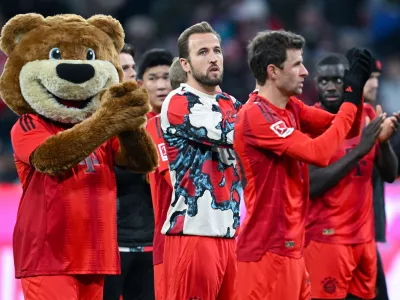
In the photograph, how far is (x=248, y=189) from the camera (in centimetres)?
520

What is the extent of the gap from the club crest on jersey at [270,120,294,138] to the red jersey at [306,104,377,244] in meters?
1.49

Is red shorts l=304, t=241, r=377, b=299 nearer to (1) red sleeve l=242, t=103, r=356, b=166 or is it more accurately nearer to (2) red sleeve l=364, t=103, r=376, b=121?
(2) red sleeve l=364, t=103, r=376, b=121

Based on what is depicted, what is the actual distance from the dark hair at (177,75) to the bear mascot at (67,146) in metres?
1.17

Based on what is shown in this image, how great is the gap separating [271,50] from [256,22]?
313 inches

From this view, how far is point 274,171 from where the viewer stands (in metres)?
5.13

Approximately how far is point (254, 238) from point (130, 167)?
764 mm

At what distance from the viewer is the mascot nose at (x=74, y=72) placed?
488cm

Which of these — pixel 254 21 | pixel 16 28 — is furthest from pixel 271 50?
pixel 254 21

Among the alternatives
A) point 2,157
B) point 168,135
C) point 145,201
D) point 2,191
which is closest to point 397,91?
point 2,157

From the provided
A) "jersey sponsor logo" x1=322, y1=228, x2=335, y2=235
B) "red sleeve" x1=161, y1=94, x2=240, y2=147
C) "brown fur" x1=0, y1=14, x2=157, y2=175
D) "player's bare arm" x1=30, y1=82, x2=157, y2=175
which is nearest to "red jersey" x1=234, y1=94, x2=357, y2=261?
"red sleeve" x1=161, y1=94, x2=240, y2=147

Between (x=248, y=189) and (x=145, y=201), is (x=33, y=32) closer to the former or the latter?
(x=248, y=189)

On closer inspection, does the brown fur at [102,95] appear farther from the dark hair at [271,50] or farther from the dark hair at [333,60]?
the dark hair at [333,60]

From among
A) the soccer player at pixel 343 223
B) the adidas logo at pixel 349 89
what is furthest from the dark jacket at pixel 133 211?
the adidas logo at pixel 349 89

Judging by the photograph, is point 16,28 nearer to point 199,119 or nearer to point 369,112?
point 199,119
